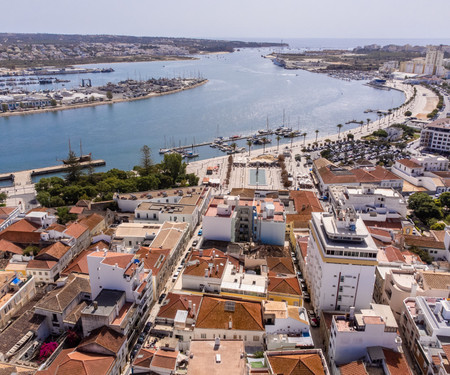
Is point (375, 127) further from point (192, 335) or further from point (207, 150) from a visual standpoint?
point (192, 335)

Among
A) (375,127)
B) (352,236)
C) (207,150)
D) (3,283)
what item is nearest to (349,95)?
(375,127)

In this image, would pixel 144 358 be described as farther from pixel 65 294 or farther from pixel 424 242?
pixel 424 242

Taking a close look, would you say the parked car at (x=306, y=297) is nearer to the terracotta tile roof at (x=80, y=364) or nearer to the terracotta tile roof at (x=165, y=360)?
the terracotta tile roof at (x=165, y=360)

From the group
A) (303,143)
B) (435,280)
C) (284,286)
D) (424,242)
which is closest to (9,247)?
(284,286)

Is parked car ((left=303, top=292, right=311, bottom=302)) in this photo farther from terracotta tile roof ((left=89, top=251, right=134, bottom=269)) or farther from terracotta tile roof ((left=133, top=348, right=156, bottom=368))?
terracotta tile roof ((left=89, top=251, right=134, bottom=269))

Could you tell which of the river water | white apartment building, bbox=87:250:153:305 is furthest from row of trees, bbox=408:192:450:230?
Answer: the river water

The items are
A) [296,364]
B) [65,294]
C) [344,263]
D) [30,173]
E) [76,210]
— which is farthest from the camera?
[30,173]
